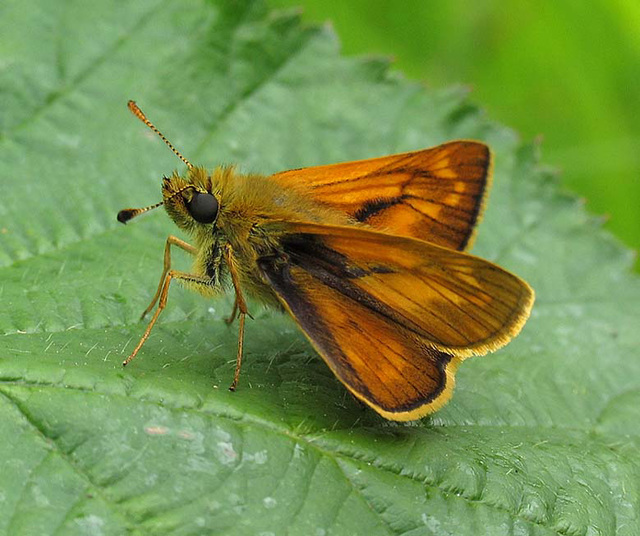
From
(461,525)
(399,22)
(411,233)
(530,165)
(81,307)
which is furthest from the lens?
(399,22)

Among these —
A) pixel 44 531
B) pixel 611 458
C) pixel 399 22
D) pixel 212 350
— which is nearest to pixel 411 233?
pixel 212 350

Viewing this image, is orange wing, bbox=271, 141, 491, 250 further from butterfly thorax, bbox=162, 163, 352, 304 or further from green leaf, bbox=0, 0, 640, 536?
green leaf, bbox=0, 0, 640, 536

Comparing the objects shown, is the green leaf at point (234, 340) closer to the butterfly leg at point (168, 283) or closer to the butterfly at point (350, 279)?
the butterfly leg at point (168, 283)

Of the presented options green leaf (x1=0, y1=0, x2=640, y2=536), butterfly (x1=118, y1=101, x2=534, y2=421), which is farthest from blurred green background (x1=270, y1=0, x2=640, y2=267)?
butterfly (x1=118, y1=101, x2=534, y2=421)

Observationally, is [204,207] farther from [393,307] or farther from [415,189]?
[415,189]

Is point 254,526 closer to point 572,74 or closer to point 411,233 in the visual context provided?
point 411,233

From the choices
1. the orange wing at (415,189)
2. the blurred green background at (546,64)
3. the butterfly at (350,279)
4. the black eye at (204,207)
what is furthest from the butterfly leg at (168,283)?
the blurred green background at (546,64)

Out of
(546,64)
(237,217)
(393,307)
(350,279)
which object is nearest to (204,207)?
(237,217)
